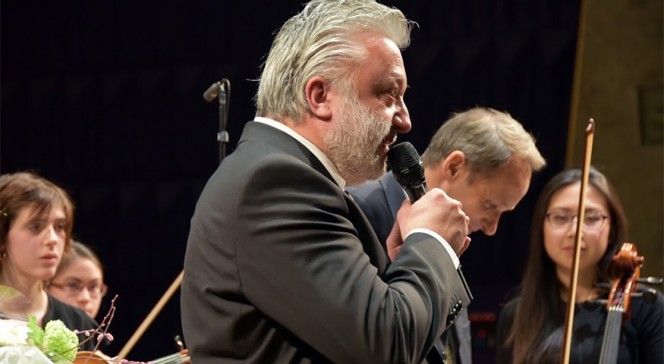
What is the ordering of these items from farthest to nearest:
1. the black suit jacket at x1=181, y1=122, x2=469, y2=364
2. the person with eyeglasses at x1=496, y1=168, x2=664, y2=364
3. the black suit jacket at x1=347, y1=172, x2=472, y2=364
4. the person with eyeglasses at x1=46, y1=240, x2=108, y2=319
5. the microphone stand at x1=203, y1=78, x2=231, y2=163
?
the person with eyeglasses at x1=46, y1=240, x2=108, y2=319, the microphone stand at x1=203, y1=78, x2=231, y2=163, the person with eyeglasses at x1=496, y1=168, x2=664, y2=364, the black suit jacket at x1=347, y1=172, x2=472, y2=364, the black suit jacket at x1=181, y1=122, x2=469, y2=364

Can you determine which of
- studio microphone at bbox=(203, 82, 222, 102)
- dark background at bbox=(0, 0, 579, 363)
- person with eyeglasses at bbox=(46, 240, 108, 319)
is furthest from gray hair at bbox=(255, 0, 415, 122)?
dark background at bbox=(0, 0, 579, 363)

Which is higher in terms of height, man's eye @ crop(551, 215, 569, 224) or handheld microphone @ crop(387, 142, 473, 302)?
handheld microphone @ crop(387, 142, 473, 302)

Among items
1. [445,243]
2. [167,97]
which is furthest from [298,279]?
[167,97]

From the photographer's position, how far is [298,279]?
1574 millimetres

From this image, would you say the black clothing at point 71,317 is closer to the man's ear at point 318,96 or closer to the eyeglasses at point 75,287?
the eyeglasses at point 75,287

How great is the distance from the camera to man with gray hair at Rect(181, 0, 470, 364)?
1568 mm

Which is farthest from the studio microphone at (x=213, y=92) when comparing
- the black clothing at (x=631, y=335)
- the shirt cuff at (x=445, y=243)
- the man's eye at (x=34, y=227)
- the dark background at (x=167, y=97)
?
the shirt cuff at (x=445, y=243)

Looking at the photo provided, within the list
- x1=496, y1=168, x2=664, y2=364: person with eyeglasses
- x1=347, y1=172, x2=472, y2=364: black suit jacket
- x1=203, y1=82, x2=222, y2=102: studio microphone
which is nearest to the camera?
x1=347, y1=172, x2=472, y2=364: black suit jacket

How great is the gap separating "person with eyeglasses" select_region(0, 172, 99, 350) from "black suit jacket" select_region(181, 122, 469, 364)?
1.82 meters

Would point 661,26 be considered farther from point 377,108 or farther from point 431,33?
point 377,108

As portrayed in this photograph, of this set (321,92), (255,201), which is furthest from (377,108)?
(255,201)

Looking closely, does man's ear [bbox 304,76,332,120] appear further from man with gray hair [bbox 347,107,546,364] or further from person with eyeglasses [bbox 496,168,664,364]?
person with eyeglasses [bbox 496,168,664,364]

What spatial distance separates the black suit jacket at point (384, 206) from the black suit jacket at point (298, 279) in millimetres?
1126

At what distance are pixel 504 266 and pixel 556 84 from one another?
93cm
